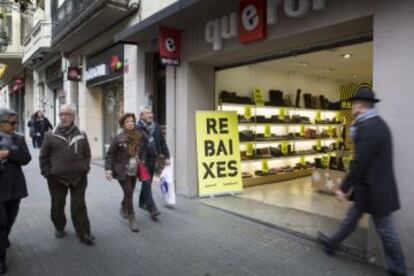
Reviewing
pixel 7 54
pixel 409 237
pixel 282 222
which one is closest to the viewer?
pixel 409 237

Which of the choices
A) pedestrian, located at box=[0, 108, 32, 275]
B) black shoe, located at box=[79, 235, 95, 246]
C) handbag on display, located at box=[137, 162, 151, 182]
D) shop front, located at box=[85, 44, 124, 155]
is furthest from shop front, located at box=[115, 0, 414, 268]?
pedestrian, located at box=[0, 108, 32, 275]

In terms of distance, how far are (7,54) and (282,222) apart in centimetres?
2341

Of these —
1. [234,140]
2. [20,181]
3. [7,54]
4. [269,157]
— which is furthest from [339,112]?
[7,54]

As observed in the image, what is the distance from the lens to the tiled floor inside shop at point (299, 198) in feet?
23.3

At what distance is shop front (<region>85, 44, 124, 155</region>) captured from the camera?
11.9 m

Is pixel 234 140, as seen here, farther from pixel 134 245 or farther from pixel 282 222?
pixel 134 245

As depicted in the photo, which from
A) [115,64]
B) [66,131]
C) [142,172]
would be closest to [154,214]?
[142,172]

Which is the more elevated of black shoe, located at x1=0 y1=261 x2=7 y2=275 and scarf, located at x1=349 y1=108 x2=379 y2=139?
scarf, located at x1=349 y1=108 x2=379 y2=139

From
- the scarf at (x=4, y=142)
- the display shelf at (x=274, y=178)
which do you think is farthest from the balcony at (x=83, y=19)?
the scarf at (x=4, y=142)

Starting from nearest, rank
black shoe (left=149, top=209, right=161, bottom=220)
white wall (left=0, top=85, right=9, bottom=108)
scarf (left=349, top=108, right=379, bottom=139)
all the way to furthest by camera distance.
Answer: scarf (left=349, top=108, right=379, bottom=139) → black shoe (left=149, top=209, right=161, bottom=220) → white wall (left=0, top=85, right=9, bottom=108)

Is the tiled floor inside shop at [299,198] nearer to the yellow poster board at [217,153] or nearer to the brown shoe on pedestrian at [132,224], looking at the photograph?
the yellow poster board at [217,153]

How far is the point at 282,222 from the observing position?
6.15 meters

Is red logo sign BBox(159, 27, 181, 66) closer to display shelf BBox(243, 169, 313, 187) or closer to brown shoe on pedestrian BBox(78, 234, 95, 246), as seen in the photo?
display shelf BBox(243, 169, 313, 187)

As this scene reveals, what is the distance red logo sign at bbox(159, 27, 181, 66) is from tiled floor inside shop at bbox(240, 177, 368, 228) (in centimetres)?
310
